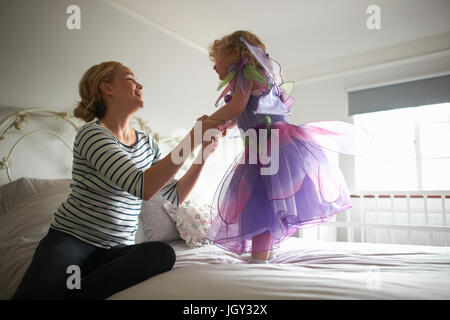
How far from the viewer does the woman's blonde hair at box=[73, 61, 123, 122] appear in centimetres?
129

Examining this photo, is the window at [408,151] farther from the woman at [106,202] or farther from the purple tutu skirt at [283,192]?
the woman at [106,202]

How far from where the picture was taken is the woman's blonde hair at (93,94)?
1.29m

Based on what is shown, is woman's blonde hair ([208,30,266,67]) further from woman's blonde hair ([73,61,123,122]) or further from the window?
the window

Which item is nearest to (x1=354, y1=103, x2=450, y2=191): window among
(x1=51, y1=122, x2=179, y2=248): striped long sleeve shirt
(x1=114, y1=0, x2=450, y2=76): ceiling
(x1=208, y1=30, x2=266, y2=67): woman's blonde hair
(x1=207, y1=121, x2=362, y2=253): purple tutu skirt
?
(x1=114, y1=0, x2=450, y2=76): ceiling

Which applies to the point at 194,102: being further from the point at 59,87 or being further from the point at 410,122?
the point at 410,122

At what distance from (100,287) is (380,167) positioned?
3235 millimetres

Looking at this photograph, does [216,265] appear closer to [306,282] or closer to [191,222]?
[306,282]

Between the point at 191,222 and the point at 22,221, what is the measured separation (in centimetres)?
79

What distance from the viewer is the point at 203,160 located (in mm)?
1147

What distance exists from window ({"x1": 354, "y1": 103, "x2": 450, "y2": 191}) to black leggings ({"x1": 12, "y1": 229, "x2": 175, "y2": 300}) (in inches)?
105

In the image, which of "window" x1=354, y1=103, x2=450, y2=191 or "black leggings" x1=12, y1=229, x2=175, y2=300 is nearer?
"black leggings" x1=12, y1=229, x2=175, y2=300

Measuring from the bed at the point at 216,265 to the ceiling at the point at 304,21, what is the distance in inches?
47.8

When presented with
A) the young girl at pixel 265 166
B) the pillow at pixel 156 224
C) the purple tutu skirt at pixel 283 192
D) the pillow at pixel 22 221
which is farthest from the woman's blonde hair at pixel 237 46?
the pillow at pixel 22 221
